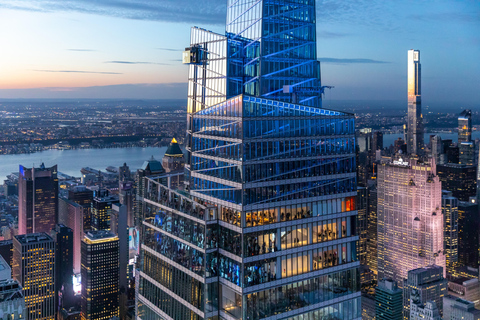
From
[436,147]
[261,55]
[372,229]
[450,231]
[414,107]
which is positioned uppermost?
[414,107]

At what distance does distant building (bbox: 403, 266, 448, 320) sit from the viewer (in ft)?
273

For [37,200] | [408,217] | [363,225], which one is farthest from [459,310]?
[37,200]

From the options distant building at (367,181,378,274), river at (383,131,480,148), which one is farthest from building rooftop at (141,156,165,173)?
distant building at (367,181,378,274)

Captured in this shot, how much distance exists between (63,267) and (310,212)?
8464 centimetres

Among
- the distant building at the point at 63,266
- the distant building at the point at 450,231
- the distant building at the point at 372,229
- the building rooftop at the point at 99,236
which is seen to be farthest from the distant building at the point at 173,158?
the distant building at the point at 450,231

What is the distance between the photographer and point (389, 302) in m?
86.4

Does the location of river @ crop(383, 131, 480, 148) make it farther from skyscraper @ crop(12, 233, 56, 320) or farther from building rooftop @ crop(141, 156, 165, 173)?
skyscraper @ crop(12, 233, 56, 320)

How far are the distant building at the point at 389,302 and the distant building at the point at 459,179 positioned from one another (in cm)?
3382

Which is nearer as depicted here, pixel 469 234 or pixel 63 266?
pixel 63 266

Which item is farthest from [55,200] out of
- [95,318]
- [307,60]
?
[307,60]

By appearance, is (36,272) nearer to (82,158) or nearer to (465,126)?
(82,158)

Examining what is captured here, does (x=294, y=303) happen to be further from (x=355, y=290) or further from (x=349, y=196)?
(x=349, y=196)

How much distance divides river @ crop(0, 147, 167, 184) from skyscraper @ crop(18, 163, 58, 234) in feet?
13.2

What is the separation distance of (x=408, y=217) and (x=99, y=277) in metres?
62.0
